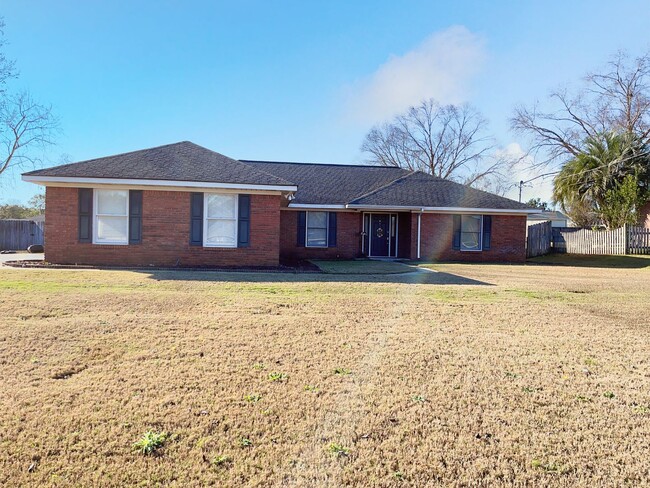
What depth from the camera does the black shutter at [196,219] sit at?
Answer: 1308 cm

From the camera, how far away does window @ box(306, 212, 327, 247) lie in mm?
18250

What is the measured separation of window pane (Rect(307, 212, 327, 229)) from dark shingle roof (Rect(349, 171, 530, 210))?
143cm

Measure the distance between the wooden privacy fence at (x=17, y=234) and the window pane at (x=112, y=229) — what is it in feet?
46.7

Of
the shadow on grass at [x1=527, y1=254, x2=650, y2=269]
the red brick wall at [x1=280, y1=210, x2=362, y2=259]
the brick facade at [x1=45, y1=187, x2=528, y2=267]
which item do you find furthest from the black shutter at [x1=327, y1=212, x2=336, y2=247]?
the shadow on grass at [x1=527, y1=254, x2=650, y2=269]

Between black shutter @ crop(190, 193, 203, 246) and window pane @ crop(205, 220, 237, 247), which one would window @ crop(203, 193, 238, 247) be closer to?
window pane @ crop(205, 220, 237, 247)

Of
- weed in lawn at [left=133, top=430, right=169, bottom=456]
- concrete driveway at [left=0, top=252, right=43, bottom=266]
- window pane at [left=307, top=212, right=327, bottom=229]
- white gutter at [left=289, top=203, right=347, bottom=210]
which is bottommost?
weed in lawn at [left=133, top=430, right=169, bottom=456]

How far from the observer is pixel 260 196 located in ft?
43.4

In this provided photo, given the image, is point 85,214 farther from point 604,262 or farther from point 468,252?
point 604,262

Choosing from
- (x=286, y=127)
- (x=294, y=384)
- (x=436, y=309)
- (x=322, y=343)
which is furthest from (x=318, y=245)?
(x=294, y=384)

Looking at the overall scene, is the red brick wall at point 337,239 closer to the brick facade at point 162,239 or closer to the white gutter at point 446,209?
the white gutter at point 446,209

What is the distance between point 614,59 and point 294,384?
36.5m

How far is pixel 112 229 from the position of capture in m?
12.9

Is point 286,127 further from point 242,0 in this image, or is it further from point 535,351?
point 535,351

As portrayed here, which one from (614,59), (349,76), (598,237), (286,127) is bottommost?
(598,237)
